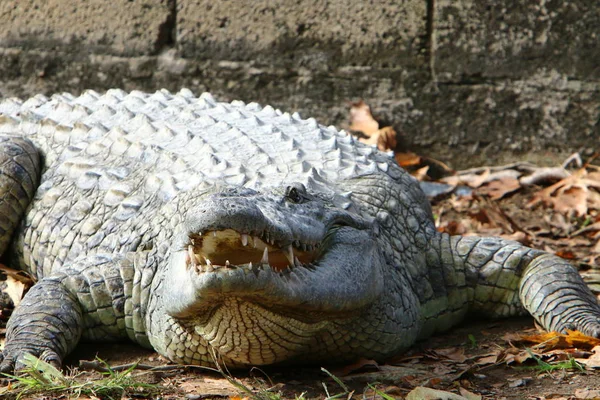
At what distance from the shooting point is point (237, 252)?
9.83ft

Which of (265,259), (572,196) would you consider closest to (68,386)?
(265,259)

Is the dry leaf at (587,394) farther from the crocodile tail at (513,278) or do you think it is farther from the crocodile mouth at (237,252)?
the crocodile mouth at (237,252)

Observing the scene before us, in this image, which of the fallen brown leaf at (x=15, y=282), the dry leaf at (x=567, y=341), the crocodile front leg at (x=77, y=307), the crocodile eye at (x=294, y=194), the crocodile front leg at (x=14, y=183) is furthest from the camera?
the crocodile front leg at (x=14, y=183)

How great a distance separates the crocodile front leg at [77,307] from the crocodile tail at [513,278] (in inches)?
65.2

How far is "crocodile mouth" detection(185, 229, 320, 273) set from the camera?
2.83 meters

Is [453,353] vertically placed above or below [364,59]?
below

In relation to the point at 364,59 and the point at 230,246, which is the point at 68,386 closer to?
the point at 230,246

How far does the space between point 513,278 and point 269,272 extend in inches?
72.3

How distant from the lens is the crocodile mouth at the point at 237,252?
2.83 metres

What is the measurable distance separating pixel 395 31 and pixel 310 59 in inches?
→ 27.2

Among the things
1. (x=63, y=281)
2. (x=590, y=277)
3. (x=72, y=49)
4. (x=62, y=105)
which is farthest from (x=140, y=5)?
(x=590, y=277)

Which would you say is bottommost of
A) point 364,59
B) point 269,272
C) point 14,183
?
point 14,183

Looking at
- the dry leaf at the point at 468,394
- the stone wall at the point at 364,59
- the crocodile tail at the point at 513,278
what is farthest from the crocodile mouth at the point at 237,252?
the stone wall at the point at 364,59

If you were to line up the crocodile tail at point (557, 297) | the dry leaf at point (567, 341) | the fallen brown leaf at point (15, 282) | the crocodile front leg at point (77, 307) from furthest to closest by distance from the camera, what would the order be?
the fallen brown leaf at point (15, 282) → the crocodile tail at point (557, 297) → the crocodile front leg at point (77, 307) → the dry leaf at point (567, 341)
